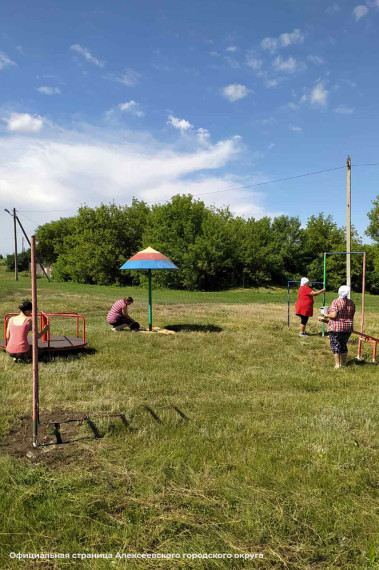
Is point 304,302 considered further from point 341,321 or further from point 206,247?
point 206,247

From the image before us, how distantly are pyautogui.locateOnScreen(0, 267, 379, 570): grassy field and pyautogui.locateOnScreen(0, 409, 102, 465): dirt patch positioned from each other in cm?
2

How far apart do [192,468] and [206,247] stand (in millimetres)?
37967

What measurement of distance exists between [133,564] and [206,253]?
128 ft

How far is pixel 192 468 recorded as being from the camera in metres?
3.72

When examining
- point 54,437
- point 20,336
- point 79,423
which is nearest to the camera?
point 54,437

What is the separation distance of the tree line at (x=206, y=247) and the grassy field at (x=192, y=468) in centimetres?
3407

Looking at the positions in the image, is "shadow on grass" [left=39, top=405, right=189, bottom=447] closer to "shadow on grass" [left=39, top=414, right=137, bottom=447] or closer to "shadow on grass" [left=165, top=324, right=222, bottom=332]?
"shadow on grass" [left=39, top=414, right=137, bottom=447]

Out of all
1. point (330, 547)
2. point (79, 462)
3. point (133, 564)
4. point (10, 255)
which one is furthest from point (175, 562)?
point (10, 255)

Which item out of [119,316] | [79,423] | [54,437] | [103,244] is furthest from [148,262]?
[103,244]

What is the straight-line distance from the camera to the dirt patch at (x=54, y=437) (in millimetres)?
3939

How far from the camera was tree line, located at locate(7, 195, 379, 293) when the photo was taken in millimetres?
41375

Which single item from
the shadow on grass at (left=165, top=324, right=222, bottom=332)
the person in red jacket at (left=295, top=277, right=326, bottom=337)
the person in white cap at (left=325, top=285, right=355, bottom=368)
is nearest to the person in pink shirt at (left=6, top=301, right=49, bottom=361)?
the shadow on grass at (left=165, top=324, right=222, bottom=332)

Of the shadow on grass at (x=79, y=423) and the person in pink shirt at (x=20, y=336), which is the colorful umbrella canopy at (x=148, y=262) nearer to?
the person in pink shirt at (x=20, y=336)

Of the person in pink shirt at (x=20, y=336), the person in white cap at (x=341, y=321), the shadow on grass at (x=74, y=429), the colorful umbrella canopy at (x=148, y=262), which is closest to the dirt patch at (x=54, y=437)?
the shadow on grass at (x=74, y=429)
